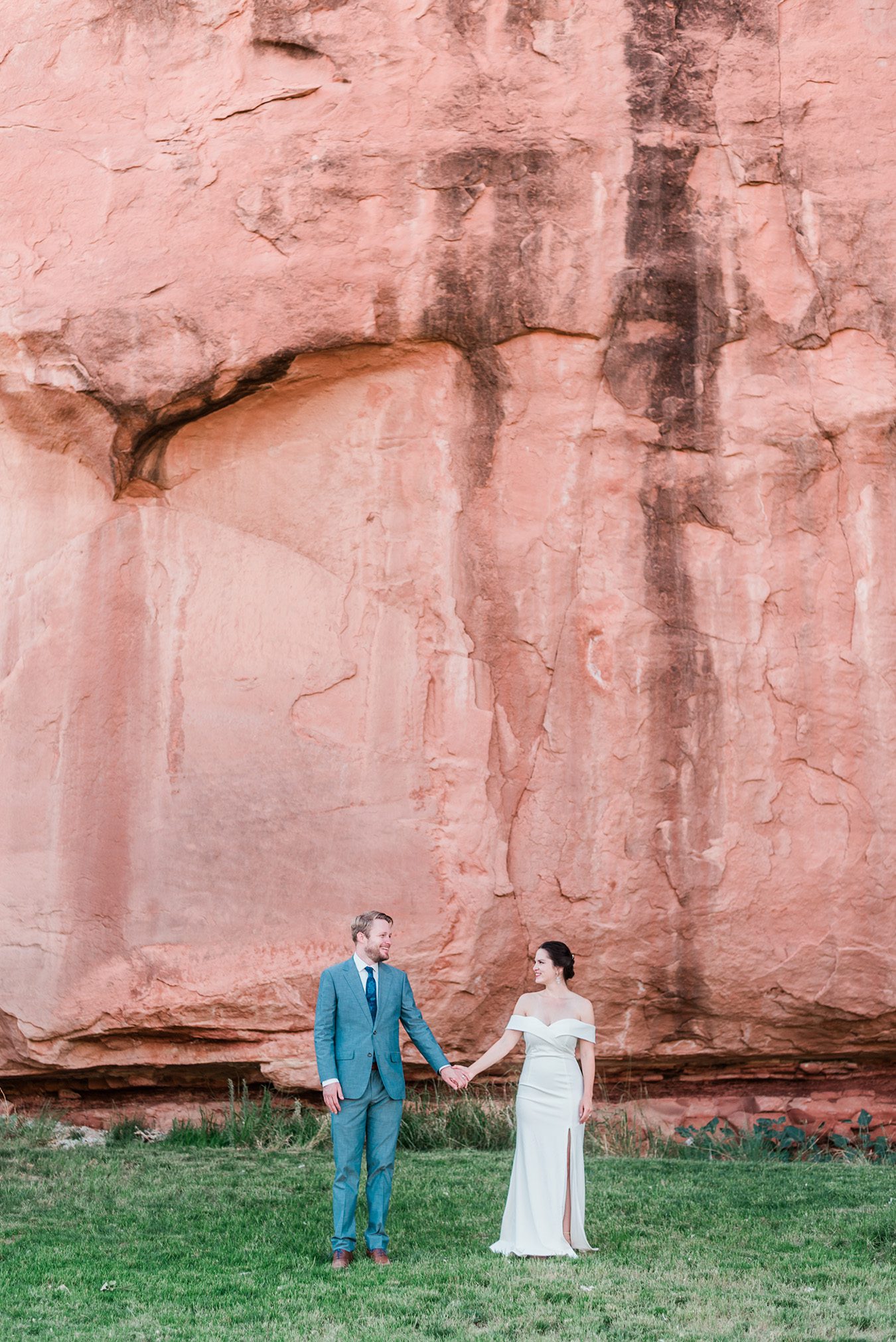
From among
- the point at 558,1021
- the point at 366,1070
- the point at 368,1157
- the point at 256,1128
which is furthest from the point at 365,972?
the point at 256,1128

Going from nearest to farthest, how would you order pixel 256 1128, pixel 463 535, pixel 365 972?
pixel 365 972 < pixel 256 1128 < pixel 463 535

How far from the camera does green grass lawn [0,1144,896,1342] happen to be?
15.7 feet

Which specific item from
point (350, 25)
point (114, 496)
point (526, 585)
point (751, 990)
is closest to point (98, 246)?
point (114, 496)

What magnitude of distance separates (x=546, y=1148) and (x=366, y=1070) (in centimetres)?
86

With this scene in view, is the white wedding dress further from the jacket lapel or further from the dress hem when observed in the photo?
the jacket lapel

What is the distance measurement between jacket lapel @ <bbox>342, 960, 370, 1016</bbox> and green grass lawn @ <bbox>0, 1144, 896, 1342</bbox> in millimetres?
1041

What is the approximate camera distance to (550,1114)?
5.80 meters

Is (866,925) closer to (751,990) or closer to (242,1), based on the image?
(751,990)

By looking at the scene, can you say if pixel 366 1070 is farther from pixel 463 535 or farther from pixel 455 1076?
pixel 463 535

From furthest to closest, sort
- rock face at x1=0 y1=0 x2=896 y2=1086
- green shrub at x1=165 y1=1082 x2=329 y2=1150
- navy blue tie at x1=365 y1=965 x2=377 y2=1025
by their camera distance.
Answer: rock face at x1=0 y1=0 x2=896 y2=1086 < green shrub at x1=165 y1=1082 x2=329 y2=1150 < navy blue tie at x1=365 y1=965 x2=377 y2=1025

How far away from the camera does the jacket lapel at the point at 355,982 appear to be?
223 inches

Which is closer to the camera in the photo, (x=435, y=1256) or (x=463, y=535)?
(x=435, y=1256)

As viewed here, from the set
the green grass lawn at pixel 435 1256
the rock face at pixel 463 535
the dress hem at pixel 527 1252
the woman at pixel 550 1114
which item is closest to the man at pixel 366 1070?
the green grass lawn at pixel 435 1256

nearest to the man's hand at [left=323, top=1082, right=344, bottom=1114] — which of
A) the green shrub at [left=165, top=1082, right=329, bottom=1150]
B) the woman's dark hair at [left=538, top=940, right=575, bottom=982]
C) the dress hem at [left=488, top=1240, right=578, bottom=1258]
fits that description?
the dress hem at [left=488, top=1240, right=578, bottom=1258]
